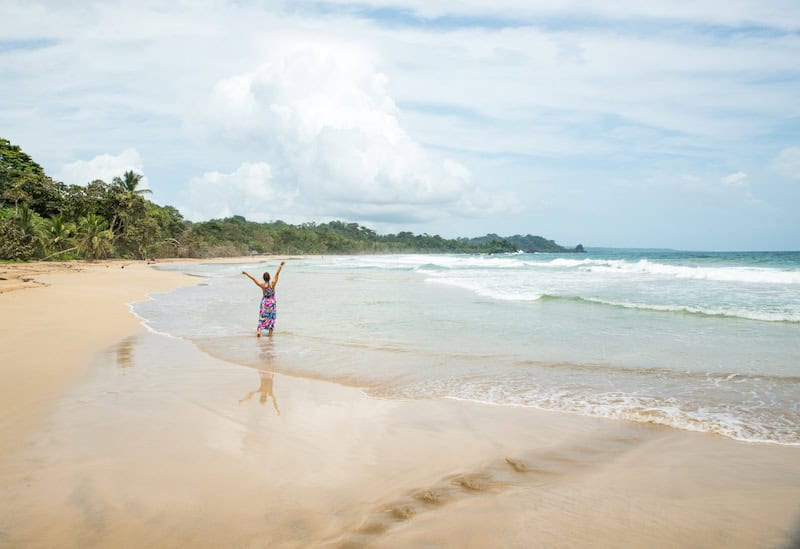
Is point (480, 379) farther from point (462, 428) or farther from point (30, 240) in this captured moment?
point (30, 240)

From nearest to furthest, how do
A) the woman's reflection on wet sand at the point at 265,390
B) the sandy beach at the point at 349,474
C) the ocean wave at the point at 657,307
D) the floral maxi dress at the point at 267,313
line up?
1. the sandy beach at the point at 349,474
2. the woman's reflection on wet sand at the point at 265,390
3. the floral maxi dress at the point at 267,313
4. the ocean wave at the point at 657,307

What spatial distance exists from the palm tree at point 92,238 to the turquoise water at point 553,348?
2819 cm

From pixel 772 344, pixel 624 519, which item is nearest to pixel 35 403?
pixel 624 519

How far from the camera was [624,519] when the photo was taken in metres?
3.13

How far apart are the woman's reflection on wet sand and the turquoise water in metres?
0.36

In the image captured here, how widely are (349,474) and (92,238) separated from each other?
147ft

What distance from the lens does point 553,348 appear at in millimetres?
9094

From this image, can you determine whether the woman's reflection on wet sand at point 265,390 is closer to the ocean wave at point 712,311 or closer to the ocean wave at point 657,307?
the ocean wave at point 657,307

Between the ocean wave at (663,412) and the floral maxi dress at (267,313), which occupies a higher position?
the floral maxi dress at (267,313)

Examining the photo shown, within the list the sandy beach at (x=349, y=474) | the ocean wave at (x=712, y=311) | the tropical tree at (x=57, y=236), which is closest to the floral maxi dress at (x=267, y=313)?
the sandy beach at (x=349, y=474)

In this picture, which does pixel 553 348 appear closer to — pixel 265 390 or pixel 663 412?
pixel 663 412

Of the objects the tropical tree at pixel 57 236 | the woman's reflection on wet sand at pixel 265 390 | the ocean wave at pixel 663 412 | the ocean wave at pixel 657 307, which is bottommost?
the woman's reflection on wet sand at pixel 265 390

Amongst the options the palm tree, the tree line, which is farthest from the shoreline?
the palm tree

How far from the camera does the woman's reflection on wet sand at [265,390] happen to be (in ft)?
18.7
